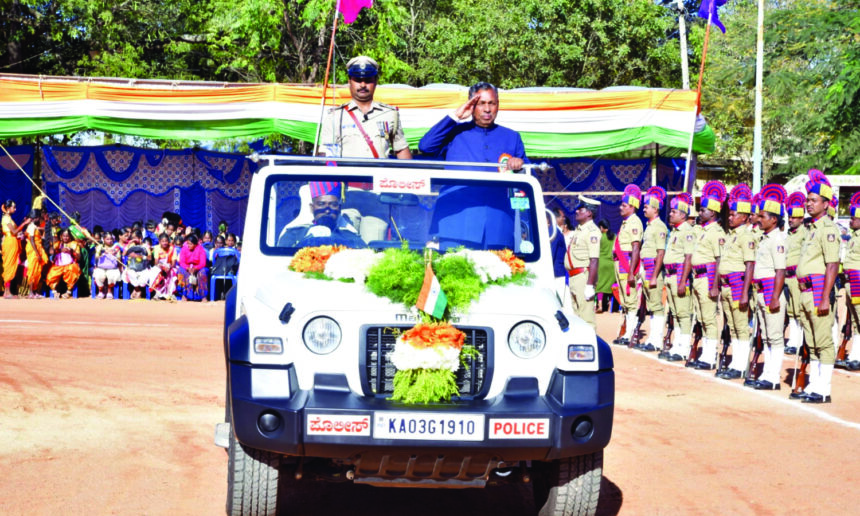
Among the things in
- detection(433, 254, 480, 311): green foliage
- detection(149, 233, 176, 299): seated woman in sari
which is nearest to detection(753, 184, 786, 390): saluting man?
detection(433, 254, 480, 311): green foliage

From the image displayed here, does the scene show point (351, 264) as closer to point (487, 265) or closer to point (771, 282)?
point (487, 265)

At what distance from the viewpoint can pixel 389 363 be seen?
16.8 feet

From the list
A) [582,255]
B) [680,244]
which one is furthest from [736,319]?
[582,255]

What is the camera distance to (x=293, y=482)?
6590 millimetres

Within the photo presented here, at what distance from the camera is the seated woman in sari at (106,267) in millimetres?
21172

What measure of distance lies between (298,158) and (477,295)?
166 centimetres

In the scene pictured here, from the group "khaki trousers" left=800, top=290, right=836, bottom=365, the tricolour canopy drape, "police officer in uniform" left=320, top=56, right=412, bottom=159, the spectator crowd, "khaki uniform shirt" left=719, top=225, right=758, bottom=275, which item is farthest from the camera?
the spectator crowd

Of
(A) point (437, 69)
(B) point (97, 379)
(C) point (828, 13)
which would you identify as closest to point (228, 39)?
(A) point (437, 69)

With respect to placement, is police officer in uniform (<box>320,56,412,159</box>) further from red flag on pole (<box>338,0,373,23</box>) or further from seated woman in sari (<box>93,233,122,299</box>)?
seated woman in sari (<box>93,233,122,299</box>)

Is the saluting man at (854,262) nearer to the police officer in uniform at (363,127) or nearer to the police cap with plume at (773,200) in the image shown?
the police cap with plume at (773,200)

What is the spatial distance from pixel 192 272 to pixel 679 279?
11.2 metres

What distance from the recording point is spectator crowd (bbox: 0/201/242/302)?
2078cm

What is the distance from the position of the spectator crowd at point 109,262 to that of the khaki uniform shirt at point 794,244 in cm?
1290

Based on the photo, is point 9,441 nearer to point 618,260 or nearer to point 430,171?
point 430,171
